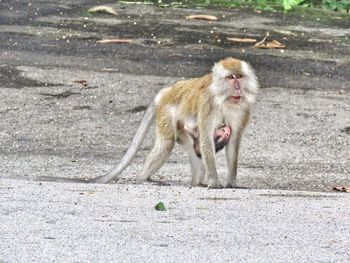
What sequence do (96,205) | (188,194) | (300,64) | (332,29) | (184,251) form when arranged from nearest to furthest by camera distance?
(184,251), (96,205), (188,194), (300,64), (332,29)

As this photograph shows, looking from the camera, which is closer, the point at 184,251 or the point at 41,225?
the point at 184,251

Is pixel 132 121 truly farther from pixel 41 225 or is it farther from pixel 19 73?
pixel 41 225

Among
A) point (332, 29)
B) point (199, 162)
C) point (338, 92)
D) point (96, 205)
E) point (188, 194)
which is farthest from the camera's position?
point (332, 29)

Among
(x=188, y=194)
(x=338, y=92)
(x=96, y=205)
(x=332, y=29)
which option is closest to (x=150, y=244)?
(x=96, y=205)

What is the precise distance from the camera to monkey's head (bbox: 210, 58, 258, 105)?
999cm

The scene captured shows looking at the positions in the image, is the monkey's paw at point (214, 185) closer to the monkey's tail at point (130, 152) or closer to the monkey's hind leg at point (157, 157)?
the monkey's hind leg at point (157, 157)

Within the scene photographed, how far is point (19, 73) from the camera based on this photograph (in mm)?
15250

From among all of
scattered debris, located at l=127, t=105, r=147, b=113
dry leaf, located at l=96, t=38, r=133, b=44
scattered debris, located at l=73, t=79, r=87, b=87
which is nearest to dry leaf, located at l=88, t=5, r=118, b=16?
dry leaf, located at l=96, t=38, r=133, b=44

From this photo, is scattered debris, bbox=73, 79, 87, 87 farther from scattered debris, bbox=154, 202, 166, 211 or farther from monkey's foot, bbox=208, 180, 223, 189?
scattered debris, bbox=154, 202, 166, 211

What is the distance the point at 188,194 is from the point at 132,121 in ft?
14.6

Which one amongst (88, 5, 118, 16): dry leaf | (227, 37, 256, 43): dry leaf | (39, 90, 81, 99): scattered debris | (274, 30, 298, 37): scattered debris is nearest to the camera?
(39, 90, 81, 99): scattered debris

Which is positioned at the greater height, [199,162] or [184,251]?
[184,251]

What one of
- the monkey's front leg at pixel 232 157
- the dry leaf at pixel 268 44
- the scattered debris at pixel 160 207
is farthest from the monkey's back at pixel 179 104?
the dry leaf at pixel 268 44

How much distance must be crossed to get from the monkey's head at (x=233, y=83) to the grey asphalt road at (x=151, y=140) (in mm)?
785
